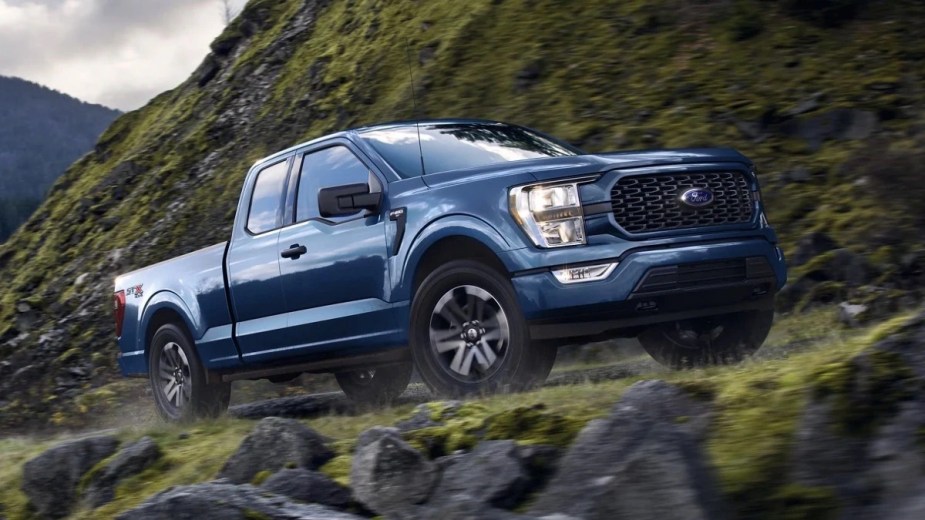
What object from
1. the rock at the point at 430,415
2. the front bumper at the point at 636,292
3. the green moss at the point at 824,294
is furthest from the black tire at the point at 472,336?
the green moss at the point at 824,294

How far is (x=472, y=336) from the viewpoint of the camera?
6902 mm

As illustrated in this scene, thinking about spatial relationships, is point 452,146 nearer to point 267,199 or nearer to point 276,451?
point 267,199

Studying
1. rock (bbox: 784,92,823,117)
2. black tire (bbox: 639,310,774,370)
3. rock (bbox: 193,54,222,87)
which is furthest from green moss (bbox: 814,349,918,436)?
rock (bbox: 193,54,222,87)

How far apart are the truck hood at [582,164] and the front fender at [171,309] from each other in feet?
8.79

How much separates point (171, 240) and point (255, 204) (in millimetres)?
10530

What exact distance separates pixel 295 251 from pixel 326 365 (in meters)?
0.77

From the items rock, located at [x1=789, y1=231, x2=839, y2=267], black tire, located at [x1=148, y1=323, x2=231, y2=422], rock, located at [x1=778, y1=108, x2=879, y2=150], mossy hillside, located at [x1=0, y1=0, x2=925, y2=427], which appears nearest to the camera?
black tire, located at [x1=148, y1=323, x2=231, y2=422]

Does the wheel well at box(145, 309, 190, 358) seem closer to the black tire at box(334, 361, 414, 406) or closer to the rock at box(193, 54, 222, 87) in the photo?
the black tire at box(334, 361, 414, 406)

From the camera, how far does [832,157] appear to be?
39.3 feet

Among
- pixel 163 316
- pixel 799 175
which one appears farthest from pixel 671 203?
pixel 799 175

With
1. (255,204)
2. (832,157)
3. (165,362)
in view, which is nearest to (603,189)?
(255,204)

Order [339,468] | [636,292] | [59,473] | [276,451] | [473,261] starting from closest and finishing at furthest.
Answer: [339,468] < [276,451] < [636,292] < [473,261] < [59,473]

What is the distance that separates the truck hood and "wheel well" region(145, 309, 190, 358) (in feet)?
10.0

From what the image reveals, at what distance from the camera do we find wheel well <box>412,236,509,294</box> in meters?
6.87
